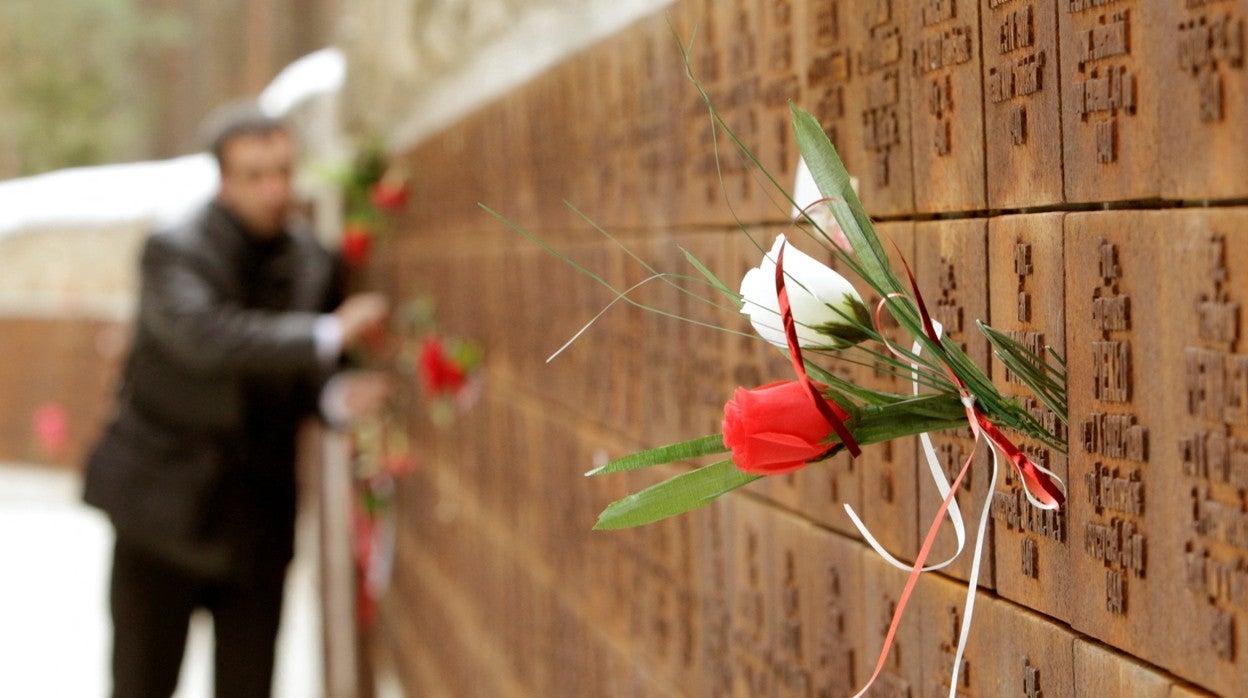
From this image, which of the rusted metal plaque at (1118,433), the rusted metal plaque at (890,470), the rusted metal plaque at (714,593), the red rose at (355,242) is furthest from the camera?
the red rose at (355,242)

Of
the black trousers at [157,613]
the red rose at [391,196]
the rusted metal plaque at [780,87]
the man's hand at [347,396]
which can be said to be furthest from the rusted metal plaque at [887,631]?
the red rose at [391,196]

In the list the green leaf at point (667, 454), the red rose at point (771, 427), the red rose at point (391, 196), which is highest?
the red rose at point (391, 196)

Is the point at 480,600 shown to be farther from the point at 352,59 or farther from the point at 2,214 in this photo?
the point at 2,214

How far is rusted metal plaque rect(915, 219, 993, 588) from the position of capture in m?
1.05

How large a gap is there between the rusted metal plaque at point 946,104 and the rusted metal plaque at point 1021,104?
15 mm

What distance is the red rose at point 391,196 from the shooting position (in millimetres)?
4105

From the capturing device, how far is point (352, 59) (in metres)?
5.28

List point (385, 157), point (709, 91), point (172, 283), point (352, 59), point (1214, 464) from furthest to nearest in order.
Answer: point (352, 59)
point (385, 157)
point (172, 283)
point (709, 91)
point (1214, 464)

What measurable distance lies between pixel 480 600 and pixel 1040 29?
254 centimetres

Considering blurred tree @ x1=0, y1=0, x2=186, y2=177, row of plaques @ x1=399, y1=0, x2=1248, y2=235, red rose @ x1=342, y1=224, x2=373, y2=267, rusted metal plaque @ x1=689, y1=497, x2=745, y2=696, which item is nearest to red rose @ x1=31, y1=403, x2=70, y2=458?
blurred tree @ x1=0, y1=0, x2=186, y2=177

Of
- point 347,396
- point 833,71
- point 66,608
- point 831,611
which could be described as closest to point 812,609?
point 831,611

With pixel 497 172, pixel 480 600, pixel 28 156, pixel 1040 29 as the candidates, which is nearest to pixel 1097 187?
pixel 1040 29

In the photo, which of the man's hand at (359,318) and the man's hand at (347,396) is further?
the man's hand at (347,396)

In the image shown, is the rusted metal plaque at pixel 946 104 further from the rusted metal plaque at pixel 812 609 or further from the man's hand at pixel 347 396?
the man's hand at pixel 347 396
